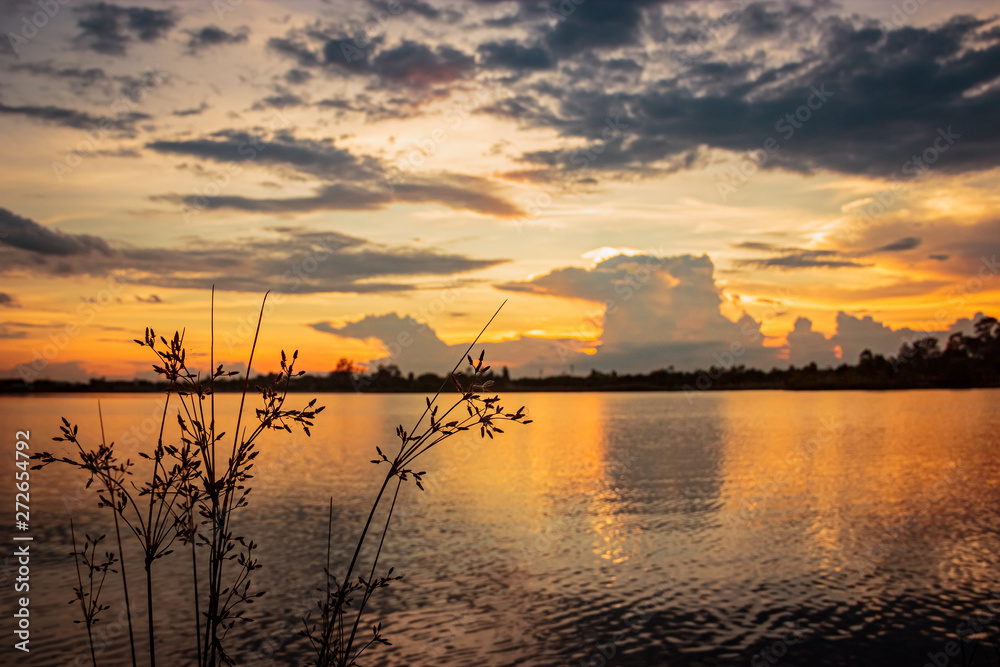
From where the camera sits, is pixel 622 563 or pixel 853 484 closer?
pixel 622 563

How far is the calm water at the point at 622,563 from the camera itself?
64.7 ft

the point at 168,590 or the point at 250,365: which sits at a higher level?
the point at 250,365

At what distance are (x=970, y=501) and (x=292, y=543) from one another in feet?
126

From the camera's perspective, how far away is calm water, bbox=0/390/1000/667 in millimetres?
19719

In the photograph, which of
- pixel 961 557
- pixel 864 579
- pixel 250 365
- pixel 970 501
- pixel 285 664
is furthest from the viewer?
pixel 970 501

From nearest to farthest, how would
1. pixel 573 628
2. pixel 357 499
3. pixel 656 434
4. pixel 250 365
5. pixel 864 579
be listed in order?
pixel 250 365, pixel 573 628, pixel 864 579, pixel 357 499, pixel 656 434

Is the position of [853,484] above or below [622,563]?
above

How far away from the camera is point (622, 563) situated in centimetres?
2766

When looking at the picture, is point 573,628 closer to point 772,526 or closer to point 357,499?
point 772,526

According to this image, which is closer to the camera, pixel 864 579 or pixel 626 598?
pixel 626 598

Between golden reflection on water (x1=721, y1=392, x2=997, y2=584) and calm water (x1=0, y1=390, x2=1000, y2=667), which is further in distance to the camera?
golden reflection on water (x1=721, y1=392, x2=997, y2=584)

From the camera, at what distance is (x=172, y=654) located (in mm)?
19203

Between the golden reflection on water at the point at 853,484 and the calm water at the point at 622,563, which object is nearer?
the calm water at the point at 622,563

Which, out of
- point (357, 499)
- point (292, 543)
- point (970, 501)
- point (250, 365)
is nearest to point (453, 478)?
point (357, 499)
